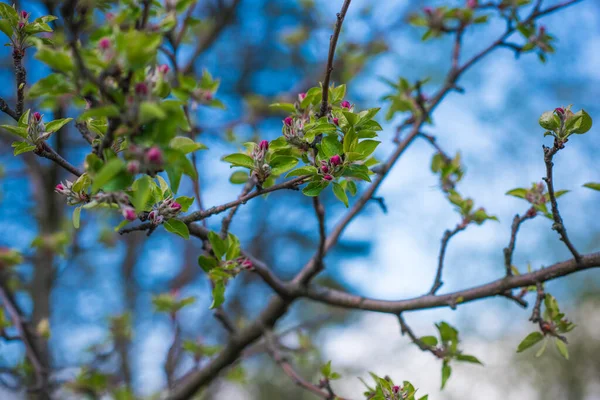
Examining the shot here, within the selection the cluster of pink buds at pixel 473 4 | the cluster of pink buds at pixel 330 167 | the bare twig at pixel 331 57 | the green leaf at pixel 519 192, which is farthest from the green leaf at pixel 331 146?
the cluster of pink buds at pixel 473 4

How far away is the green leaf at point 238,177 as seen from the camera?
4.72 ft

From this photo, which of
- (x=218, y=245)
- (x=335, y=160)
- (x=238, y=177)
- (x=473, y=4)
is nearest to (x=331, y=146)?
(x=335, y=160)

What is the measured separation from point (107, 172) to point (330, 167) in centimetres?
47

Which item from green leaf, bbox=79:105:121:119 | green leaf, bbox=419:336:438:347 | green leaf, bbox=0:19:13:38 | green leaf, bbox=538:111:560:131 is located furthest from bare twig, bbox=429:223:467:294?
green leaf, bbox=0:19:13:38

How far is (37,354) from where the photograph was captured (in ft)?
7.85

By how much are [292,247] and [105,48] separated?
711cm

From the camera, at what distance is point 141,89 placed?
2.41 ft

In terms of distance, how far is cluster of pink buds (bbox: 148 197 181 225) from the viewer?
0.98m

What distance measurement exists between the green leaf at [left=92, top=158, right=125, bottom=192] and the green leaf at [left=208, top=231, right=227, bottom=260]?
457 mm

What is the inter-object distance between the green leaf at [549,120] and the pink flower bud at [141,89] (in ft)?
3.02

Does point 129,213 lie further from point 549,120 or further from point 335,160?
point 549,120

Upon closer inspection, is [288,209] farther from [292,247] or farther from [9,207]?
[9,207]

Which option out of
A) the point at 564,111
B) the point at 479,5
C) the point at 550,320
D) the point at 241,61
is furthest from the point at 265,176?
the point at 241,61

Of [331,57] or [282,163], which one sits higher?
[331,57]
